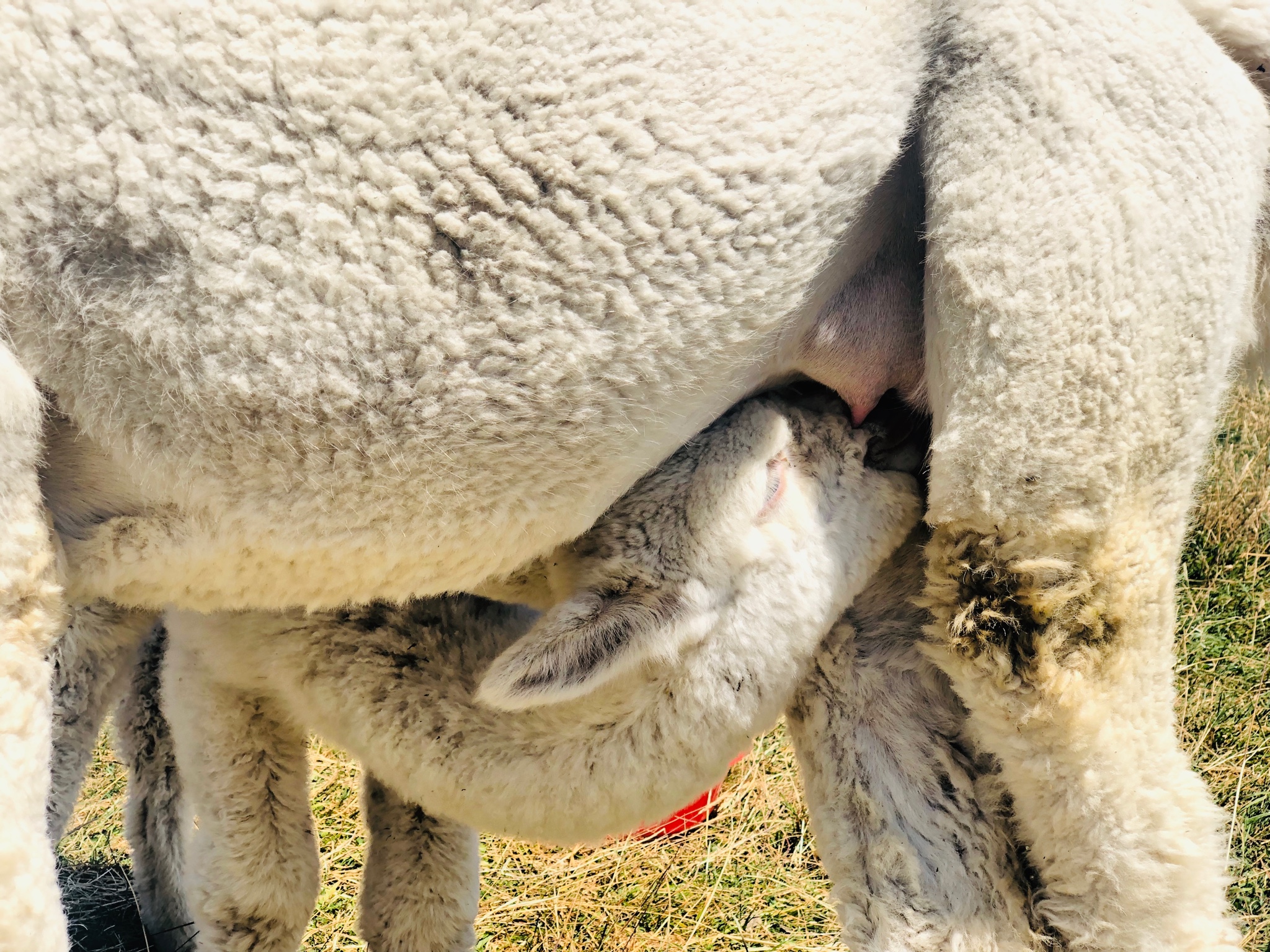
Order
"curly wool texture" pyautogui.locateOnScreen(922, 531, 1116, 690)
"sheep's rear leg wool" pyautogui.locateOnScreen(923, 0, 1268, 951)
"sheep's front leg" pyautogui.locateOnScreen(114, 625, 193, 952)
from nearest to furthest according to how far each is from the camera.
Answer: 1. "sheep's rear leg wool" pyautogui.locateOnScreen(923, 0, 1268, 951)
2. "curly wool texture" pyautogui.locateOnScreen(922, 531, 1116, 690)
3. "sheep's front leg" pyautogui.locateOnScreen(114, 625, 193, 952)

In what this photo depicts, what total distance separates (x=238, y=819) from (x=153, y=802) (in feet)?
3.13

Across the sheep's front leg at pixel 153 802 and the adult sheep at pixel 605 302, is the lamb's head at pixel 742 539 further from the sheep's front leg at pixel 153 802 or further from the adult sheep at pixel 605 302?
the sheep's front leg at pixel 153 802

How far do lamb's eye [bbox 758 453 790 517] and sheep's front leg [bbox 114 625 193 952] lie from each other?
2196mm

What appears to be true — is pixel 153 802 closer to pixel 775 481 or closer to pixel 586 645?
pixel 586 645

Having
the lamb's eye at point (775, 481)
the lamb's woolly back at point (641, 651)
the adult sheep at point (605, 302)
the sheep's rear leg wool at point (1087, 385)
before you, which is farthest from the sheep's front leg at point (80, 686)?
the sheep's rear leg wool at point (1087, 385)

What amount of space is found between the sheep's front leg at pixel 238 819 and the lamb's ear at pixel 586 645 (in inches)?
36.7

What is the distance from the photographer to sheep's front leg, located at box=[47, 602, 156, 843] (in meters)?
3.41

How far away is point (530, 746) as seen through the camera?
3117 mm

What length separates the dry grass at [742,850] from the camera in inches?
167

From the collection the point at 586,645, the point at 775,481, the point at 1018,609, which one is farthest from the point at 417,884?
the point at 1018,609

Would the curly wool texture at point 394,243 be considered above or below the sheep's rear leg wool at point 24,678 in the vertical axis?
above

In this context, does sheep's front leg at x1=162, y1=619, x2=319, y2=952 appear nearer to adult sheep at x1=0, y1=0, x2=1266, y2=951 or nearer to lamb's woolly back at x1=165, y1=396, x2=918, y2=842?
lamb's woolly back at x1=165, y1=396, x2=918, y2=842

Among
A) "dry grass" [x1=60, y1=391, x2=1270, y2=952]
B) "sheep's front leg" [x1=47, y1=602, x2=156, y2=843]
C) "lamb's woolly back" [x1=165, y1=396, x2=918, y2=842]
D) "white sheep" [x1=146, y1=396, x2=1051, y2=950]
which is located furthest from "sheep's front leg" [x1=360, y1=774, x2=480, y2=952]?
"sheep's front leg" [x1=47, y1=602, x2=156, y2=843]

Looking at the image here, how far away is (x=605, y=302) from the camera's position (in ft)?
7.24
